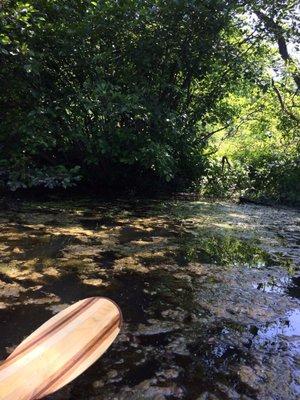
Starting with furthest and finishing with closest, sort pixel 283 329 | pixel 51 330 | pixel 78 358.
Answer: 1. pixel 283 329
2. pixel 51 330
3. pixel 78 358

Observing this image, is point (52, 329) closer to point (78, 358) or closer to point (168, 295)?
point (78, 358)

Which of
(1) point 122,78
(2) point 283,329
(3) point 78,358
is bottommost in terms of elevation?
(2) point 283,329

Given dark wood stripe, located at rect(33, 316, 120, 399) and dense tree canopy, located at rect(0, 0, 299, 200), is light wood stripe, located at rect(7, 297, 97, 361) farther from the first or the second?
dense tree canopy, located at rect(0, 0, 299, 200)

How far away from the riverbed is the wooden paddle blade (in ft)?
A: 0.46

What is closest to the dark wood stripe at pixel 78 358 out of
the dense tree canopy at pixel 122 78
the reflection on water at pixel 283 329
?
the reflection on water at pixel 283 329

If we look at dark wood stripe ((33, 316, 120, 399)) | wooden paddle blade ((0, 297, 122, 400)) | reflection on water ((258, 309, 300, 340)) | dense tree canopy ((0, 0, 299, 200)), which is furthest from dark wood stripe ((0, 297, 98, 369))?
dense tree canopy ((0, 0, 299, 200))

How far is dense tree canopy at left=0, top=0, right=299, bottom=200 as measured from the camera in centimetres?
579

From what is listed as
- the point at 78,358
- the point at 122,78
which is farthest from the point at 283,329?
the point at 122,78

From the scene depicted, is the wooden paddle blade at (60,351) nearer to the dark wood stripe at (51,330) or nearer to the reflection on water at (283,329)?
the dark wood stripe at (51,330)

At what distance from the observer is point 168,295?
9.96ft

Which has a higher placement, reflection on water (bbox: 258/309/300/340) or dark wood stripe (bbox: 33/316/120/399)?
dark wood stripe (bbox: 33/316/120/399)

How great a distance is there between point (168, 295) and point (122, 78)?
497 cm

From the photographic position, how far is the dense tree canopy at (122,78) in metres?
5.79

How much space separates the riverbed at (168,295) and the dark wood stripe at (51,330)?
0.81 feet
